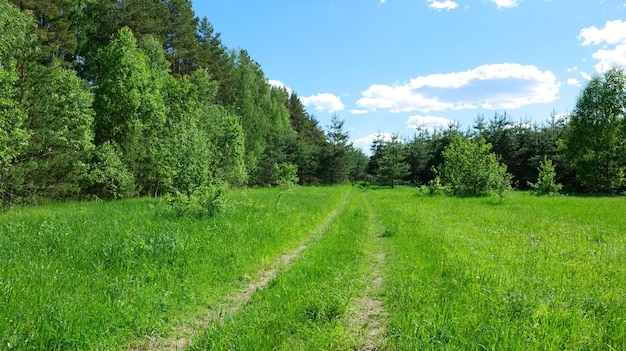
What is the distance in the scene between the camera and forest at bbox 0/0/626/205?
17.7 m

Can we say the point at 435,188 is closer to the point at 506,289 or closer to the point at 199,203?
the point at 199,203

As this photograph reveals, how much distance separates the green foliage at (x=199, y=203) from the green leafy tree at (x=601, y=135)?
48020 mm

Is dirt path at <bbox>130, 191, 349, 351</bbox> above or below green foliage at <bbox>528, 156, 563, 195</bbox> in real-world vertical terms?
below

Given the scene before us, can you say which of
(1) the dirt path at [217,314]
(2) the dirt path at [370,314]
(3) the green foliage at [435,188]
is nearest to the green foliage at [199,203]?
(1) the dirt path at [217,314]

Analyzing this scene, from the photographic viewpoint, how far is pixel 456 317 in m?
4.88

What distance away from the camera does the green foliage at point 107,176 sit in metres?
22.4

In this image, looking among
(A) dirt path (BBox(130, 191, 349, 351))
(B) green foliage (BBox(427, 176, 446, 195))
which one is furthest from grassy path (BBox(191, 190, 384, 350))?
(B) green foliage (BBox(427, 176, 446, 195))

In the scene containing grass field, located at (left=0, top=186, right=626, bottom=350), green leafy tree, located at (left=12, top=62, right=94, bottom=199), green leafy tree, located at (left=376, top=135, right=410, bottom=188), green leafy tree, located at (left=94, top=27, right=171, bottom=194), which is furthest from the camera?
green leafy tree, located at (left=376, top=135, right=410, bottom=188)

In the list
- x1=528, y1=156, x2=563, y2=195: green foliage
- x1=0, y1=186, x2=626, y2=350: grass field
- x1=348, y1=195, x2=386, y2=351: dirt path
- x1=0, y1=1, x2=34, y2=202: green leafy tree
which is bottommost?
x1=348, y1=195, x2=386, y2=351: dirt path

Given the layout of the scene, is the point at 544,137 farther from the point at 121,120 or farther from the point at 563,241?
the point at 121,120

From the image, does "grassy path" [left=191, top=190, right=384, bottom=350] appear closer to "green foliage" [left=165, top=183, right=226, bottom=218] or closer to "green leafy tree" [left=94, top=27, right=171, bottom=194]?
"green foliage" [left=165, top=183, right=226, bottom=218]

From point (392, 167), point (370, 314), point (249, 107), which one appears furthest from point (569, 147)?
point (370, 314)

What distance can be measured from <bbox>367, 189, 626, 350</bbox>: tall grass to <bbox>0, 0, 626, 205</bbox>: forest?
31.1 feet

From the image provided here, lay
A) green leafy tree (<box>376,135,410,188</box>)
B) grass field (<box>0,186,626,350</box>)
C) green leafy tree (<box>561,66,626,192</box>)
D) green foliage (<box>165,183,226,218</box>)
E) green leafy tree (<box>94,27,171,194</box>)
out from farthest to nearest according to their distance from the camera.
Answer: green leafy tree (<box>376,135,410,188</box>)
green leafy tree (<box>561,66,626,192</box>)
green leafy tree (<box>94,27,171,194</box>)
green foliage (<box>165,183,226,218</box>)
grass field (<box>0,186,626,350</box>)
